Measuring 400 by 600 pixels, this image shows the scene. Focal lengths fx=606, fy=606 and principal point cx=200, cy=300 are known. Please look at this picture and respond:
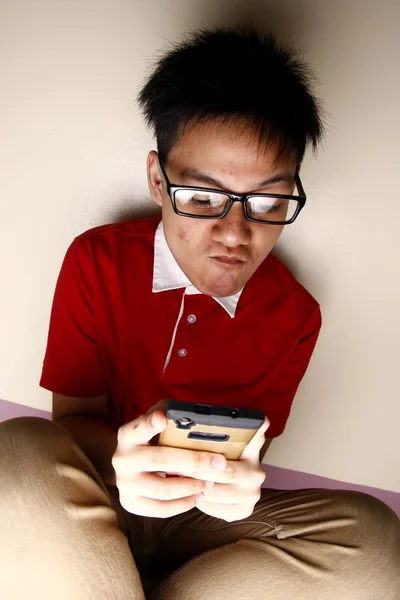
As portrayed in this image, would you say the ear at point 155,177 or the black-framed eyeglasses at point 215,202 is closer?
the black-framed eyeglasses at point 215,202

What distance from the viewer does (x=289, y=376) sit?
1183mm

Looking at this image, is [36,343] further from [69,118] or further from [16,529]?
[16,529]

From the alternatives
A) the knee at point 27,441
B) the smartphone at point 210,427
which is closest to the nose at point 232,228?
the smartphone at point 210,427

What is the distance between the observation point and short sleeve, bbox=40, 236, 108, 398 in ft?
3.51

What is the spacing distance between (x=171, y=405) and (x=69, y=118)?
2.12 ft

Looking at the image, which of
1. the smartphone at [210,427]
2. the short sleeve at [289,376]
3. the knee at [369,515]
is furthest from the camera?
the short sleeve at [289,376]

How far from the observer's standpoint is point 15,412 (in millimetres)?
1485

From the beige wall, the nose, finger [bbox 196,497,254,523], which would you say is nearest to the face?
the nose

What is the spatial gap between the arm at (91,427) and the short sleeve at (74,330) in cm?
3

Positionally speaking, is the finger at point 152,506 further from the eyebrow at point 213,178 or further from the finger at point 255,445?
the eyebrow at point 213,178

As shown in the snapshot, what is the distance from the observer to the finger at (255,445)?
2.62ft

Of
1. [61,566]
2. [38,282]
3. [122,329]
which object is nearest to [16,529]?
[61,566]

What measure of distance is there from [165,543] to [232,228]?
0.63 metres

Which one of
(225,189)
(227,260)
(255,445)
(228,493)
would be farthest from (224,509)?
(225,189)
